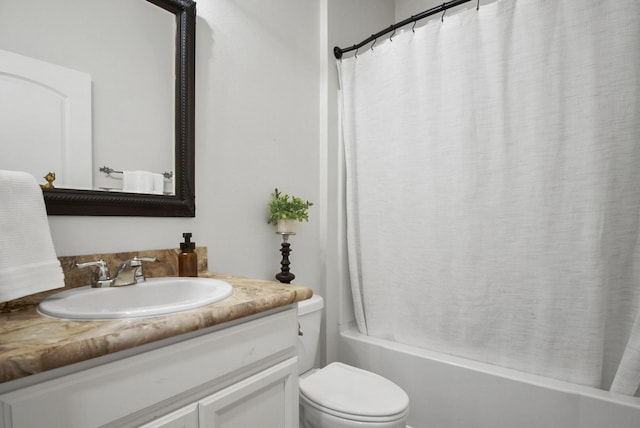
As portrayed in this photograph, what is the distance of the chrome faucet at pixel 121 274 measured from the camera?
973mm

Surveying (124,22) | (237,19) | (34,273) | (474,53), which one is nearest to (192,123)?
(124,22)

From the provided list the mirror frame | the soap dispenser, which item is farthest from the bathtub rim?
the mirror frame

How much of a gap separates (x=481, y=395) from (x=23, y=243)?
1669mm

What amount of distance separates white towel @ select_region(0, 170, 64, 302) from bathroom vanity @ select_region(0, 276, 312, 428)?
0.08 metres


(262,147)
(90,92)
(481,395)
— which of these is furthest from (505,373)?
(90,92)

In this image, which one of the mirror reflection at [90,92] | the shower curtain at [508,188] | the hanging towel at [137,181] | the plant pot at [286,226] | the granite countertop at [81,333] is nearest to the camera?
the granite countertop at [81,333]

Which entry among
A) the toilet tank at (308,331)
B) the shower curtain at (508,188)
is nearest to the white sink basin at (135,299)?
the toilet tank at (308,331)

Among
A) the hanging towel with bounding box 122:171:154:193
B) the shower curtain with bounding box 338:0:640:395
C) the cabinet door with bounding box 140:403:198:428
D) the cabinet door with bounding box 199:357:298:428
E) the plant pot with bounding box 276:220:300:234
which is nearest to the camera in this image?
the cabinet door with bounding box 140:403:198:428

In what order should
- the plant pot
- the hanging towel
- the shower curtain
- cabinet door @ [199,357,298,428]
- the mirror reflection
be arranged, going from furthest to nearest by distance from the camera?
the plant pot
the shower curtain
the hanging towel
the mirror reflection
cabinet door @ [199,357,298,428]

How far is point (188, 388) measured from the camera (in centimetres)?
73

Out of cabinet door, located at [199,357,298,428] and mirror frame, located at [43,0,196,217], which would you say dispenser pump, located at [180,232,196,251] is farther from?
cabinet door, located at [199,357,298,428]

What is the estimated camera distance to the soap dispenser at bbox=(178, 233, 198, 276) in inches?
45.8

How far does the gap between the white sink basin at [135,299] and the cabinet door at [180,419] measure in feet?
0.69

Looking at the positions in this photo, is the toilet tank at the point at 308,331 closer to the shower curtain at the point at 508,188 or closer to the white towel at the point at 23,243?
the shower curtain at the point at 508,188
